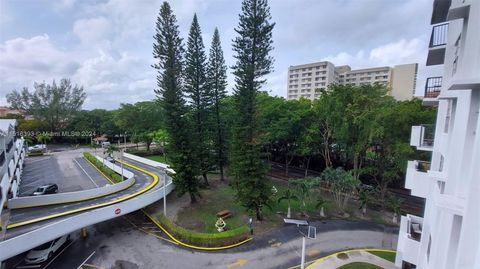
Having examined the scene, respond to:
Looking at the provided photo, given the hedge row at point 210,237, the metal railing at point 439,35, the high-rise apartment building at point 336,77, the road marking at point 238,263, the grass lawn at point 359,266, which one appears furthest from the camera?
the high-rise apartment building at point 336,77

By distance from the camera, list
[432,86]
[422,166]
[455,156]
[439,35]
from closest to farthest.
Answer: [455,156] < [439,35] < [432,86] < [422,166]

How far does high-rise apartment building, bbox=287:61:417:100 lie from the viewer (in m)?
52.0

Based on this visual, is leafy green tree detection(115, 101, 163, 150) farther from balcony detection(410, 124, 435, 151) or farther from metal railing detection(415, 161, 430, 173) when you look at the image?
metal railing detection(415, 161, 430, 173)

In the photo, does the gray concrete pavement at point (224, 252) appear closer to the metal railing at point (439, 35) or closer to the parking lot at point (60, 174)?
the parking lot at point (60, 174)

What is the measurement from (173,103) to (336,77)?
6133 centimetres

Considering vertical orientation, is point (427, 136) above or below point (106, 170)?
above

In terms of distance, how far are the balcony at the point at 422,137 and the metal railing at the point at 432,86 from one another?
1.24 meters

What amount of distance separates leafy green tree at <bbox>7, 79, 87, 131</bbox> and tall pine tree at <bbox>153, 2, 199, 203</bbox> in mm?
40724

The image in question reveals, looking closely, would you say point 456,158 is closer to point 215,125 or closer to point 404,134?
point 404,134

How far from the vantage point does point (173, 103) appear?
16.5 metres

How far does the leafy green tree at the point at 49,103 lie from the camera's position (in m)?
43.4

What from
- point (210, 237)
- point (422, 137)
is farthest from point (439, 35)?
point (210, 237)

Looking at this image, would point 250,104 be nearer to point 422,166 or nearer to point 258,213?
point 258,213

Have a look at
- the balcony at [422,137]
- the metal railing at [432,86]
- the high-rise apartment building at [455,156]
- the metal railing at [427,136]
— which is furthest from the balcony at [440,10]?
the metal railing at [427,136]
